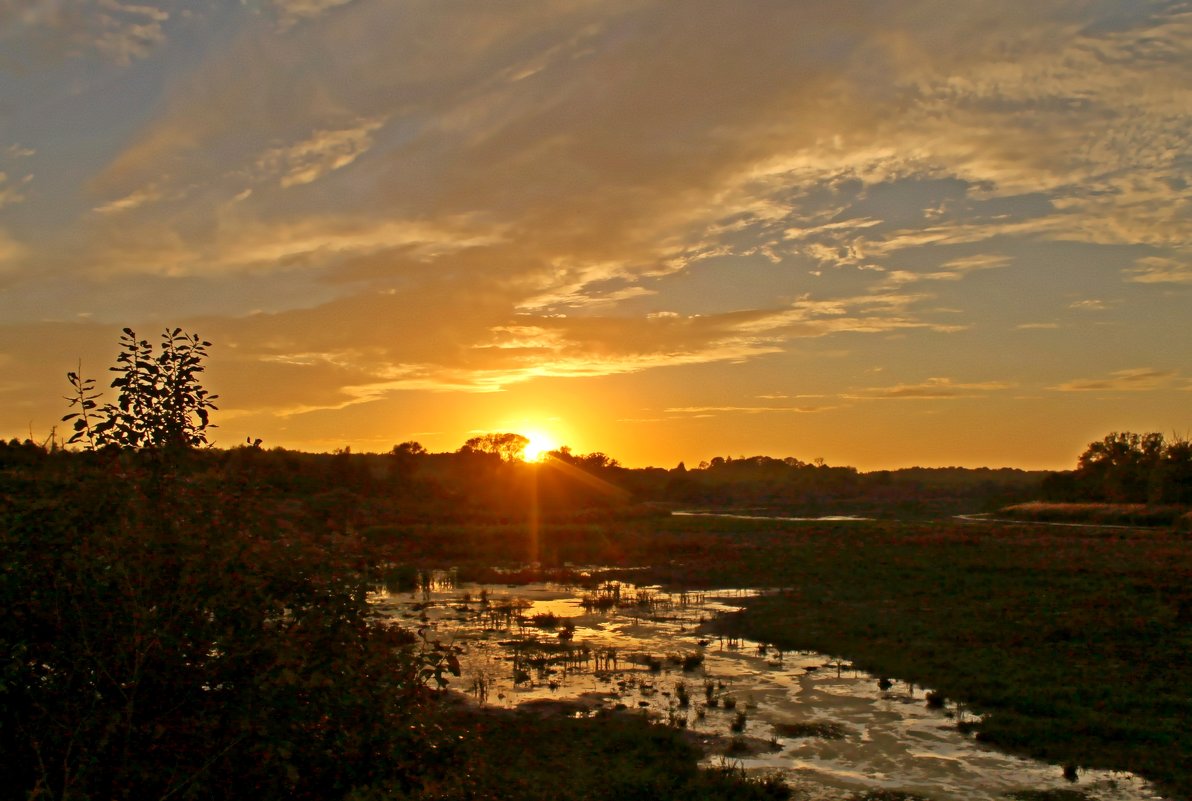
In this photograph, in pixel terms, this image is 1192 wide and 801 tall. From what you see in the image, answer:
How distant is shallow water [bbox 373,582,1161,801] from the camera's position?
15.0m

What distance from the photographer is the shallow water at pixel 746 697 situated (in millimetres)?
15047

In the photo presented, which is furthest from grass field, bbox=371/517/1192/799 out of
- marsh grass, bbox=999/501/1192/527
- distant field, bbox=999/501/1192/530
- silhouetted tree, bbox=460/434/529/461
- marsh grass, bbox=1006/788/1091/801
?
silhouetted tree, bbox=460/434/529/461

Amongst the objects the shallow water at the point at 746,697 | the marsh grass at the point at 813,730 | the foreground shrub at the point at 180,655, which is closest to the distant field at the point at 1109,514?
the shallow water at the point at 746,697

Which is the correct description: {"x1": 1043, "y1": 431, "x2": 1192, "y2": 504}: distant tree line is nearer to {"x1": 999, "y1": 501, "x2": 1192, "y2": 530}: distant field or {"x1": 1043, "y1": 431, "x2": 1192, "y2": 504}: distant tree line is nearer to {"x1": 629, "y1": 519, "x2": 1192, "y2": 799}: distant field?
{"x1": 999, "y1": 501, "x2": 1192, "y2": 530}: distant field

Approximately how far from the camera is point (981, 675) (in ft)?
70.7

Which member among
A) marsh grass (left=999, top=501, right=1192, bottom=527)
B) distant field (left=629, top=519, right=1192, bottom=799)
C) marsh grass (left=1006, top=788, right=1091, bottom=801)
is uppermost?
marsh grass (left=999, top=501, right=1192, bottom=527)

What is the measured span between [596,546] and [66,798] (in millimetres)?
55183

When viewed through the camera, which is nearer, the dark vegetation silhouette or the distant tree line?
the dark vegetation silhouette

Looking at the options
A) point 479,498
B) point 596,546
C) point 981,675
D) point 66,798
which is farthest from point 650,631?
point 479,498

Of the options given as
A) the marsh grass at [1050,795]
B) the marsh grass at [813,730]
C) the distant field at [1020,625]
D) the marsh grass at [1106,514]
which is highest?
the marsh grass at [1106,514]

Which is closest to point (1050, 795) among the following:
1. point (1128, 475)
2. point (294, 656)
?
point (294, 656)

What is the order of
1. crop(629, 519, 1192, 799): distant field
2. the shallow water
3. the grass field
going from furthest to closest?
1. the grass field
2. crop(629, 519, 1192, 799): distant field
3. the shallow water

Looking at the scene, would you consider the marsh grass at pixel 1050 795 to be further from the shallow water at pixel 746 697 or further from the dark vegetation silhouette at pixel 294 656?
the dark vegetation silhouette at pixel 294 656

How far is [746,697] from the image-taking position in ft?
66.5
